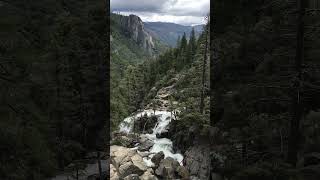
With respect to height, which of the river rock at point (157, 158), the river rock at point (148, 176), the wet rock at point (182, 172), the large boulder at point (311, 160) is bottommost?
the river rock at point (148, 176)

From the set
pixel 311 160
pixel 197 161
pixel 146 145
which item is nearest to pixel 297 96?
pixel 311 160

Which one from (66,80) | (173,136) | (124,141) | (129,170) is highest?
(66,80)

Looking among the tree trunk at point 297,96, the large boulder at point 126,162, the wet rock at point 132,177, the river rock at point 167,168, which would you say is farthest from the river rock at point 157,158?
the tree trunk at point 297,96

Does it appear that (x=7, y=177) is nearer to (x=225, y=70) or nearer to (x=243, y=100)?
(x=243, y=100)

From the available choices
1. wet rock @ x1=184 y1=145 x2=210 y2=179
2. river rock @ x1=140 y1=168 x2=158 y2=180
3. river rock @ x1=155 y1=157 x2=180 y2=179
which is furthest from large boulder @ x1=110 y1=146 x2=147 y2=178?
wet rock @ x1=184 y1=145 x2=210 y2=179

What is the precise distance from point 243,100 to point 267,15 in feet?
25.6

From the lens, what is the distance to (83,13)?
89.7 ft

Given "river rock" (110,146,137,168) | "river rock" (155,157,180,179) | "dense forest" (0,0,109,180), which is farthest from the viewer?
"river rock" (110,146,137,168)

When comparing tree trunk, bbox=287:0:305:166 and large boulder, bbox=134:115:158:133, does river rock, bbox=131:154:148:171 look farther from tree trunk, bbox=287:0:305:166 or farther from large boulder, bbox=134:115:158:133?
tree trunk, bbox=287:0:305:166

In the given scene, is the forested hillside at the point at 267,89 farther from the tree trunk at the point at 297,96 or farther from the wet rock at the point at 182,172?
the wet rock at the point at 182,172

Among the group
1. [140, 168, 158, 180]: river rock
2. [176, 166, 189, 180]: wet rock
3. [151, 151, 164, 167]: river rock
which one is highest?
[151, 151, 164, 167]: river rock

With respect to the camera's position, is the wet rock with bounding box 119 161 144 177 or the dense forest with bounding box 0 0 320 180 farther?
the wet rock with bounding box 119 161 144 177

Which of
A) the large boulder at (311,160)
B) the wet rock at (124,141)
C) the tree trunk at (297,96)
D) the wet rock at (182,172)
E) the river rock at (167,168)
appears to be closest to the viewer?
the tree trunk at (297,96)

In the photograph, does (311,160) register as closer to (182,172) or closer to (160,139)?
(182,172)
